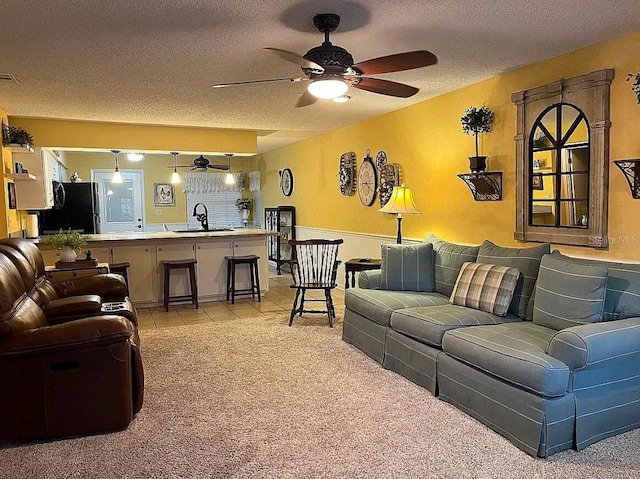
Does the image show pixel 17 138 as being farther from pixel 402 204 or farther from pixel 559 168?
pixel 559 168

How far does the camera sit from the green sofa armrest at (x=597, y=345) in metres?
2.45

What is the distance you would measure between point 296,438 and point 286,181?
6.84 metres

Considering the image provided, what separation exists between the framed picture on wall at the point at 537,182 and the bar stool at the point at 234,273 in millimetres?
3685

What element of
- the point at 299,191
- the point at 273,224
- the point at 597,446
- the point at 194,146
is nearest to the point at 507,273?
the point at 597,446

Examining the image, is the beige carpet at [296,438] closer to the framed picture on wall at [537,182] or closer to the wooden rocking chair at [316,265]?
the wooden rocking chair at [316,265]

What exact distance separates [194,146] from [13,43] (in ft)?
11.8

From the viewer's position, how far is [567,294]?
118 inches

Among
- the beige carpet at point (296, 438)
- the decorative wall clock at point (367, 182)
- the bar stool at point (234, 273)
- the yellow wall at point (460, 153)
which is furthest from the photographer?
the bar stool at point (234, 273)

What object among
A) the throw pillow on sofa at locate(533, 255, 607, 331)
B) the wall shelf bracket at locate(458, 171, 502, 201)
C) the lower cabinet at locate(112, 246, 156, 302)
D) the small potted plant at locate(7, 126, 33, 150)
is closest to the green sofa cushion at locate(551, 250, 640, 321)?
the throw pillow on sofa at locate(533, 255, 607, 331)

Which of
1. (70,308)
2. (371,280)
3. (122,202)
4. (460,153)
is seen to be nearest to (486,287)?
(371,280)

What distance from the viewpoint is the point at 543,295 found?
3.16 meters

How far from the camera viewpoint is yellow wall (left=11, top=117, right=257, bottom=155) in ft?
19.3

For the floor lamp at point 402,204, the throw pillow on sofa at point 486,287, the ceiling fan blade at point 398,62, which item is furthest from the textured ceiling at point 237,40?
Answer: the throw pillow on sofa at point 486,287

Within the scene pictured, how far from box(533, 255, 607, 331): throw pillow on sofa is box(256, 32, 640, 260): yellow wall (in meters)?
0.56
